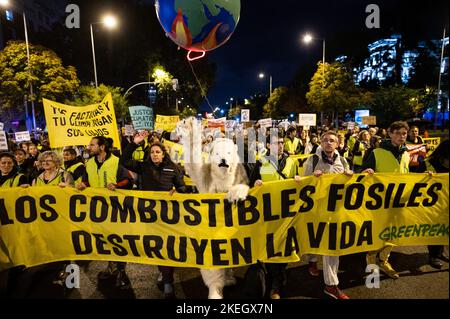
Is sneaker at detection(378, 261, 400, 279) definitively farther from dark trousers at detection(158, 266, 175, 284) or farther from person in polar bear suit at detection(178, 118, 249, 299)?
dark trousers at detection(158, 266, 175, 284)

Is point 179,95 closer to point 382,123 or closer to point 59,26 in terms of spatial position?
point 59,26

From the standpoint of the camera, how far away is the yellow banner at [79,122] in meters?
6.11

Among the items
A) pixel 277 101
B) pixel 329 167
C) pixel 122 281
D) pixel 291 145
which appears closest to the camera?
pixel 329 167

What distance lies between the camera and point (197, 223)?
378cm

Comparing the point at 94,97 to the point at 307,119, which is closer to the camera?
the point at 307,119

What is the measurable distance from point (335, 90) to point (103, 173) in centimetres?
2451

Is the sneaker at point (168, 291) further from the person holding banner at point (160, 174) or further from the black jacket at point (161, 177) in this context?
the black jacket at point (161, 177)

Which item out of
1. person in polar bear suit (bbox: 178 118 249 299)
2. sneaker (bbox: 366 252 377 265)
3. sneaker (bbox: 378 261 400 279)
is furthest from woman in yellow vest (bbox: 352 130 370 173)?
person in polar bear suit (bbox: 178 118 249 299)

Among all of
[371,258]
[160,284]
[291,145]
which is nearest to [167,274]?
[160,284]

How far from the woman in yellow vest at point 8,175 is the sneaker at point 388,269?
4.83 metres

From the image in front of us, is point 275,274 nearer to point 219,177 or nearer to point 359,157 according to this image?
point 219,177

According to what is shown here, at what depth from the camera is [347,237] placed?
12.8ft
